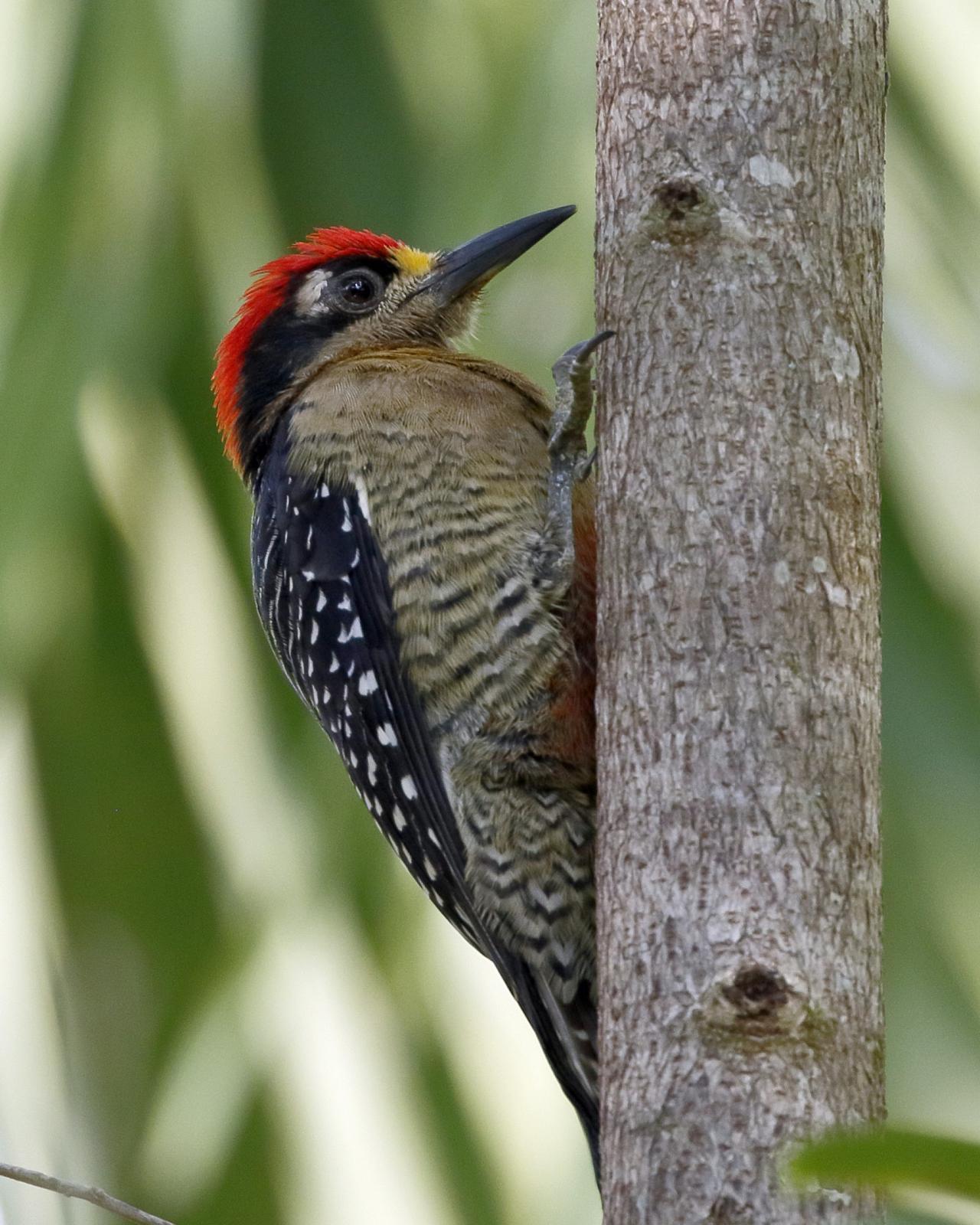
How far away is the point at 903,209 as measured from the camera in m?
3.68

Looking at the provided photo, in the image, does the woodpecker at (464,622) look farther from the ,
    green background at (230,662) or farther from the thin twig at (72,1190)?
the thin twig at (72,1190)

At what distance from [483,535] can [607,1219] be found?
1.74 m

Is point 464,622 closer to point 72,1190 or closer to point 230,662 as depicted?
point 230,662

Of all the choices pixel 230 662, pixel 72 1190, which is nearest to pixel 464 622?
pixel 230 662

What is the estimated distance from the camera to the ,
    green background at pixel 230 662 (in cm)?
365

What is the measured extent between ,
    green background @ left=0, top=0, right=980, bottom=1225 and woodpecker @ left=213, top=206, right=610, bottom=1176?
13.9 inches

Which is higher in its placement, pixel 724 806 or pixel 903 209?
pixel 903 209

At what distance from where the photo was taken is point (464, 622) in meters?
3.31

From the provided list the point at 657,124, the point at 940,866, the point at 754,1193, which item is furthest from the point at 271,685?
the point at 754,1193

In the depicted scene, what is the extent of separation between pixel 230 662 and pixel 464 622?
120cm

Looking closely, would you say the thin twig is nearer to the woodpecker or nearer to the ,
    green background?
the woodpecker

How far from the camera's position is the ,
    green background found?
3648mm

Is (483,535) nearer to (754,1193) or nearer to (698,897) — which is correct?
(698,897)

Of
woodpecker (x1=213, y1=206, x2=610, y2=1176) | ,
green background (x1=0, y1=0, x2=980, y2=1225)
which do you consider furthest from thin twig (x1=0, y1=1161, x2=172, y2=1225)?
,
    green background (x1=0, y1=0, x2=980, y2=1225)
